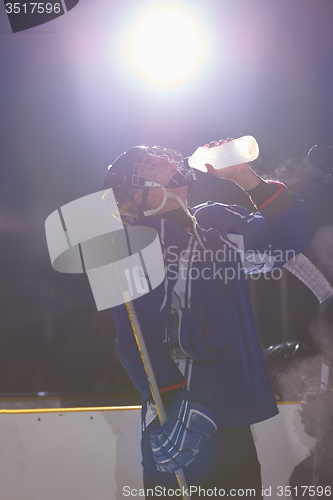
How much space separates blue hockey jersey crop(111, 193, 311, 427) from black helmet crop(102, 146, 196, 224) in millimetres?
71

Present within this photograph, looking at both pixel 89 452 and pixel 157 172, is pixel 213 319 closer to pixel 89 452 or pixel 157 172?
pixel 157 172

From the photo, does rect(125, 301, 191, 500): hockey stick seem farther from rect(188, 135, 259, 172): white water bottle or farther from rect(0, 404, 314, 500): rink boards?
rect(188, 135, 259, 172): white water bottle

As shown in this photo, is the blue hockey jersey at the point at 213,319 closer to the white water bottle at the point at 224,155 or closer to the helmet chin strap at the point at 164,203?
the helmet chin strap at the point at 164,203

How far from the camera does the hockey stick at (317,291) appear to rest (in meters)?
1.29

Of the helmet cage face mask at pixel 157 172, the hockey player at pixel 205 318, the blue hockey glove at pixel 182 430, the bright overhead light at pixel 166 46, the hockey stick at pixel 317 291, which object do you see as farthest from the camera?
the bright overhead light at pixel 166 46

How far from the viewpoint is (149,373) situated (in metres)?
0.97

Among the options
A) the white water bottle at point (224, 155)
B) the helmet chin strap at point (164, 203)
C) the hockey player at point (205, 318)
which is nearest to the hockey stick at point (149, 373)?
the hockey player at point (205, 318)

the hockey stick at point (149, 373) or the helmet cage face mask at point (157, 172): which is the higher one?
the helmet cage face mask at point (157, 172)

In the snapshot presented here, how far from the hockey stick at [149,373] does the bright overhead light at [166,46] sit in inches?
35.1

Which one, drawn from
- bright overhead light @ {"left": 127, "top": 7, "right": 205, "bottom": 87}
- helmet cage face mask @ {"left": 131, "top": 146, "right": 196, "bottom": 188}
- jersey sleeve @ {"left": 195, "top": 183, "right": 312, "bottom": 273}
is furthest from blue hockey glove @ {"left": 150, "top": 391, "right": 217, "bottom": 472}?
bright overhead light @ {"left": 127, "top": 7, "right": 205, "bottom": 87}

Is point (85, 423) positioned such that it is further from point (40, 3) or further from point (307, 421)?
point (40, 3)

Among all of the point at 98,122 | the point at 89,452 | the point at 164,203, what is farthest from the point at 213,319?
the point at 98,122

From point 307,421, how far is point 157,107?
48.9 inches

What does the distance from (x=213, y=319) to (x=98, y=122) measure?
86 cm
